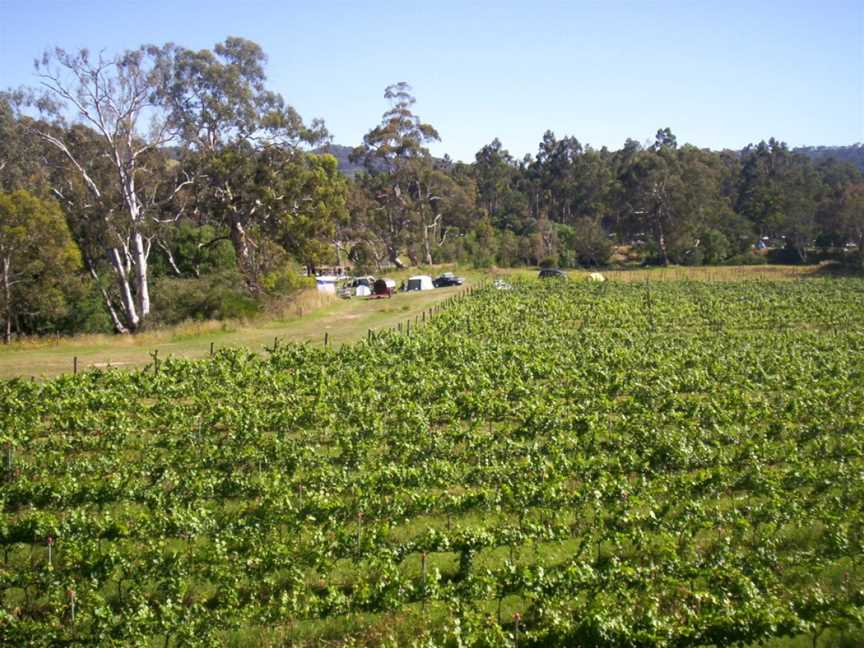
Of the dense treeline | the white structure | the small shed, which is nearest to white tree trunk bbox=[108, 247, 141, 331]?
the dense treeline

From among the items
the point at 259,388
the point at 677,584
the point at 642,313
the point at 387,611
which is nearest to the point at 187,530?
the point at 387,611

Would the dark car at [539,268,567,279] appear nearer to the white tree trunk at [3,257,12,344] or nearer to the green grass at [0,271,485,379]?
the green grass at [0,271,485,379]

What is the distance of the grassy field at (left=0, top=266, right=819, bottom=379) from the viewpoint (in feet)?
75.7

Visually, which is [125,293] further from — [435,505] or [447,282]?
[435,505]

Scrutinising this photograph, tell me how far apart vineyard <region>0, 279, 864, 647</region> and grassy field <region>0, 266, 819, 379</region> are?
5014 mm

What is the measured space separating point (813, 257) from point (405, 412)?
213 ft

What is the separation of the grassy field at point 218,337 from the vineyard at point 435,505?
5.01 metres

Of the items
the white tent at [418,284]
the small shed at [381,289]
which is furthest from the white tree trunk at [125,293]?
the white tent at [418,284]

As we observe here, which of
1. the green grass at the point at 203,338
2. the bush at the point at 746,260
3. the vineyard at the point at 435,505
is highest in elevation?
the bush at the point at 746,260

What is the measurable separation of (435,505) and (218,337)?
63.0 feet

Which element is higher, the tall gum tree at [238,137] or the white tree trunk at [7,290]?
the tall gum tree at [238,137]

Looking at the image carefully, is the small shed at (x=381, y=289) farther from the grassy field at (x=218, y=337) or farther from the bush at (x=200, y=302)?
the bush at (x=200, y=302)

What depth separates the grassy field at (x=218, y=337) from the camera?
23.1 meters

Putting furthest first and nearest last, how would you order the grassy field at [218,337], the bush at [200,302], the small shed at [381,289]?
the small shed at [381,289] < the bush at [200,302] < the grassy field at [218,337]
